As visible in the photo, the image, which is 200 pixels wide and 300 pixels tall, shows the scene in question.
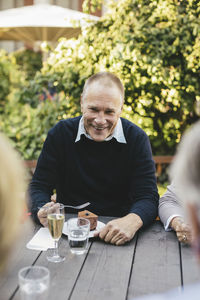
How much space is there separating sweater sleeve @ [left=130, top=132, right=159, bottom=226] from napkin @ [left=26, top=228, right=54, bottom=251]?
0.50m

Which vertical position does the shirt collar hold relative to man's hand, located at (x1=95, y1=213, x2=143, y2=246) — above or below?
above

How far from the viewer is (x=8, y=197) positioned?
0.83 m

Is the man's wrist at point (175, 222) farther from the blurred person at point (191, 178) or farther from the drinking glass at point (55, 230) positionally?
the blurred person at point (191, 178)

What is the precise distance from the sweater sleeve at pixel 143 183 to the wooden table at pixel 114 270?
266 millimetres

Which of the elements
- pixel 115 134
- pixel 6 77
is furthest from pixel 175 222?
pixel 6 77

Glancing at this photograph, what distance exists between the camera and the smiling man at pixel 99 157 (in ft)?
8.18

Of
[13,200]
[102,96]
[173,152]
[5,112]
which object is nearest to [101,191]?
[102,96]

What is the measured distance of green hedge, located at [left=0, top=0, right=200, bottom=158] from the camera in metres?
4.03

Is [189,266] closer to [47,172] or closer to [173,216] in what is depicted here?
[173,216]

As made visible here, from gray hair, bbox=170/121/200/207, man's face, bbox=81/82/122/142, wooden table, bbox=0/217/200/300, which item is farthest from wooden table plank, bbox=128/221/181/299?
man's face, bbox=81/82/122/142

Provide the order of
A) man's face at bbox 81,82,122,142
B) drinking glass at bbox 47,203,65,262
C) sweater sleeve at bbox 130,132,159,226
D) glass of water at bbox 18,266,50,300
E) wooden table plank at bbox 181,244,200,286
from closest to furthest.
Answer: glass of water at bbox 18,266,50,300, wooden table plank at bbox 181,244,200,286, drinking glass at bbox 47,203,65,262, sweater sleeve at bbox 130,132,159,226, man's face at bbox 81,82,122,142

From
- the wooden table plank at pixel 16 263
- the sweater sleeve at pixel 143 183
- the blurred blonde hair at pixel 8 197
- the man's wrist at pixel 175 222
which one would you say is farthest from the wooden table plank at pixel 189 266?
the blurred blonde hair at pixel 8 197

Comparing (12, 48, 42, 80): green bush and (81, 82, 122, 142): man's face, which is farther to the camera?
(12, 48, 42, 80): green bush

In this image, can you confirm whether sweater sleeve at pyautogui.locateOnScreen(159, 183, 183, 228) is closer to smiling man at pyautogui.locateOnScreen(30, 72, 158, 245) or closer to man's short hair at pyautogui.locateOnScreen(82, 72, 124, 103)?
smiling man at pyautogui.locateOnScreen(30, 72, 158, 245)
